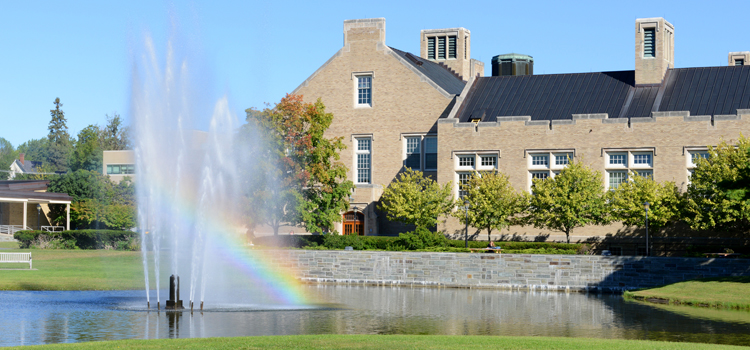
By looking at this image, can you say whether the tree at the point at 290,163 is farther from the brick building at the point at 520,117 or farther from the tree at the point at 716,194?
the tree at the point at 716,194

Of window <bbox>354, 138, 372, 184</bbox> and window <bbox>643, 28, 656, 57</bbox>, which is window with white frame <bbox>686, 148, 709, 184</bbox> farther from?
window <bbox>354, 138, 372, 184</bbox>

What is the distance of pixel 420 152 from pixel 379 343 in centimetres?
4157

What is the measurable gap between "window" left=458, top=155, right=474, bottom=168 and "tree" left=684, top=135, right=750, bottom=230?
13953 mm

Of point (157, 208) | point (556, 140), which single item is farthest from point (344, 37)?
point (157, 208)

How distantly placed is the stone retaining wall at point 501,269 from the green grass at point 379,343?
60.7 ft

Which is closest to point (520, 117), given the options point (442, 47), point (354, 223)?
point (354, 223)

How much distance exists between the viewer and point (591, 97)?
58125 mm

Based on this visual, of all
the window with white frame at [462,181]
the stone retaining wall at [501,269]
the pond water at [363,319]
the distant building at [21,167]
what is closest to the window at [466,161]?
the window with white frame at [462,181]

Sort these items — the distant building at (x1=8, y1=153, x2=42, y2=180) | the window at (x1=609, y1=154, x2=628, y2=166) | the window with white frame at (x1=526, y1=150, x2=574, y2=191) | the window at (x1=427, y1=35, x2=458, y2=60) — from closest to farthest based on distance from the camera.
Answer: the window at (x1=609, y1=154, x2=628, y2=166) → the window with white frame at (x1=526, y1=150, x2=574, y2=191) → the window at (x1=427, y1=35, x2=458, y2=60) → the distant building at (x1=8, y1=153, x2=42, y2=180)

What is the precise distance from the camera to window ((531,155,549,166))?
5522 cm

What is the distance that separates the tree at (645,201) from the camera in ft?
159

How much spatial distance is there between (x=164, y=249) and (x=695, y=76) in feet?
117

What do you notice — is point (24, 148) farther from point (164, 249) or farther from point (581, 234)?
point (581, 234)

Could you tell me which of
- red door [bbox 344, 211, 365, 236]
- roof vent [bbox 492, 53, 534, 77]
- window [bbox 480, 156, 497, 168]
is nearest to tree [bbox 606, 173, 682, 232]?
window [bbox 480, 156, 497, 168]
